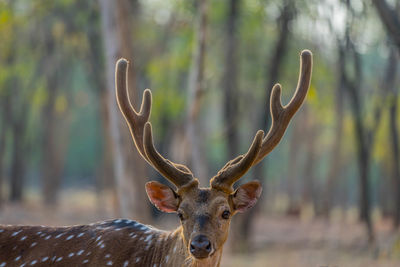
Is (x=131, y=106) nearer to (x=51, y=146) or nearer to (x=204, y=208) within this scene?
(x=204, y=208)

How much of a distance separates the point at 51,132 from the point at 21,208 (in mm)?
3765

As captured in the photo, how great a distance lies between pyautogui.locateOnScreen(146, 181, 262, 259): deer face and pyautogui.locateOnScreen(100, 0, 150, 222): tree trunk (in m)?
4.97

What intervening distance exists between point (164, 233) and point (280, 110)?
58.4 inches

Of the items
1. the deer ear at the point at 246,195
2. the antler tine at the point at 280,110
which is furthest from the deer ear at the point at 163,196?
the antler tine at the point at 280,110

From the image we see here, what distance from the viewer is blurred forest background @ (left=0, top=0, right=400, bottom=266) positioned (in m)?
11.9

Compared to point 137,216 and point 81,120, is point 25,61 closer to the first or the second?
point 137,216

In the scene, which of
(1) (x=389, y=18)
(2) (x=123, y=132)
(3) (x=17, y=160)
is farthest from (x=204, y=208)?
(3) (x=17, y=160)

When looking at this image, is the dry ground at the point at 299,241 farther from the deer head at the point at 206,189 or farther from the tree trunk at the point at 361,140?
the deer head at the point at 206,189

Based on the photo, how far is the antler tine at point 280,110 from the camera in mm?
5520

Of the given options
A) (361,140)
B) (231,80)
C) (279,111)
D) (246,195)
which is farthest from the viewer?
(231,80)

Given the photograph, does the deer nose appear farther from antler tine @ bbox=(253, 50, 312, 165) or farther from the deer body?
antler tine @ bbox=(253, 50, 312, 165)

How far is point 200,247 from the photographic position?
15.8 ft

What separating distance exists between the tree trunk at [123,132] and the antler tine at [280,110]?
5.04m

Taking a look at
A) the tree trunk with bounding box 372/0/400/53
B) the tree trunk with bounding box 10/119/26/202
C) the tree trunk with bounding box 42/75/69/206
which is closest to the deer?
the tree trunk with bounding box 372/0/400/53
